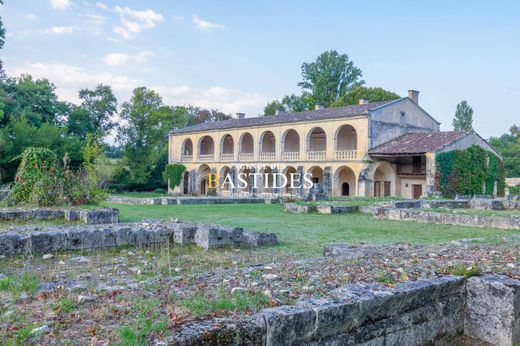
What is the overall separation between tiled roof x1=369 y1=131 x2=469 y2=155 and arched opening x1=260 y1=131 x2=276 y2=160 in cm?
1134

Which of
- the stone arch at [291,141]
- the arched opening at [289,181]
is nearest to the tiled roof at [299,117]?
the stone arch at [291,141]

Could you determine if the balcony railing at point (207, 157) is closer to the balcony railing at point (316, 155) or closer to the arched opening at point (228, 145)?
the arched opening at point (228, 145)

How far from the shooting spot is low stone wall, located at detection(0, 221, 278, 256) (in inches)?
268

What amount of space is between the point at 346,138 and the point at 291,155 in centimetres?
504

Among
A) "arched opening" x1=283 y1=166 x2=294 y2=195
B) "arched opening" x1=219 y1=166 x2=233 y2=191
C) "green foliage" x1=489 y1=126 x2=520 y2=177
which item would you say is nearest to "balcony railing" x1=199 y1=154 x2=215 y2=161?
"arched opening" x1=219 y1=166 x2=233 y2=191

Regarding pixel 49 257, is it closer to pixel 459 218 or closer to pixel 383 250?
pixel 383 250

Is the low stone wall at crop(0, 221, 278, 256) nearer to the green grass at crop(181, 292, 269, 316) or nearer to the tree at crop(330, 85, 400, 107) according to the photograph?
the green grass at crop(181, 292, 269, 316)

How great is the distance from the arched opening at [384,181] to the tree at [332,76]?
24.3 meters

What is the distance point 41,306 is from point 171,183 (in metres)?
43.2

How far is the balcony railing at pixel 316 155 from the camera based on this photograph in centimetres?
3523

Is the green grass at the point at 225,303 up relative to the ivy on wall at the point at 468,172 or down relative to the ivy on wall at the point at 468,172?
down

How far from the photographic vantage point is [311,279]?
4.04 meters

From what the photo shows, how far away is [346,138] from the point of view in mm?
36969

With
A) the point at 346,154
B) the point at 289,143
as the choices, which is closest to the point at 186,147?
the point at 289,143
